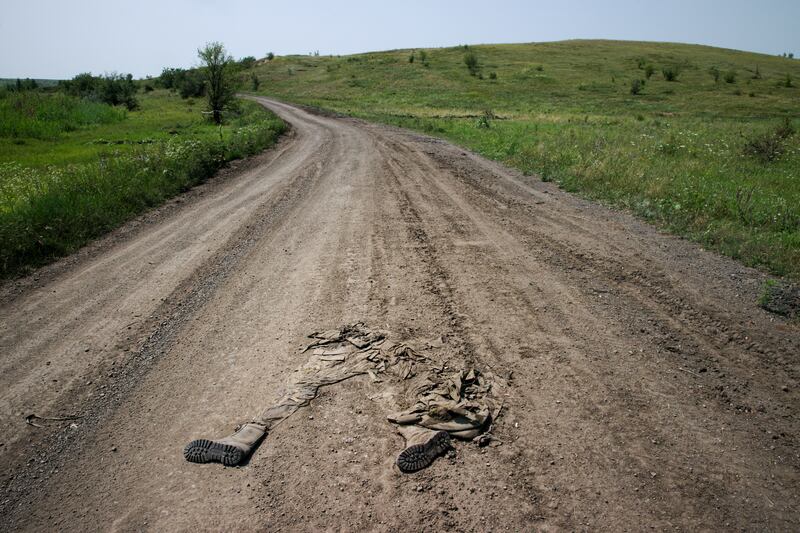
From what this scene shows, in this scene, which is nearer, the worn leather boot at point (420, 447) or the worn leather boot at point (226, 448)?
the worn leather boot at point (420, 447)

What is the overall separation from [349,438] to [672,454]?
229 centimetres

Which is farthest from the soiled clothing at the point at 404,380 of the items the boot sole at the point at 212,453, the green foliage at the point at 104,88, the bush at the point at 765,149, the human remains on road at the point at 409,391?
the green foliage at the point at 104,88

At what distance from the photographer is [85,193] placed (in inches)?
405

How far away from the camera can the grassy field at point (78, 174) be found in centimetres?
814

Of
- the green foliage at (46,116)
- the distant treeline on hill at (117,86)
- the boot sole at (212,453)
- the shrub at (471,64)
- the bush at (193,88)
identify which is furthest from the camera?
the shrub at (471,64)

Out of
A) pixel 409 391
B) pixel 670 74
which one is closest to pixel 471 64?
pixel 670 74

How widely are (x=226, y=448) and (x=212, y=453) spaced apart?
104mm

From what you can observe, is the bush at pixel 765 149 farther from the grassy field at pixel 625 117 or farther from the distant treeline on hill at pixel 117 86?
the distant treeline on hill at pixel 117 86

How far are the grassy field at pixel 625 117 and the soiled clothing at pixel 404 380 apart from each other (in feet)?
17.5

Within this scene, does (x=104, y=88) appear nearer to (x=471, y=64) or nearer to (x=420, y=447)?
(x=471, y=64)

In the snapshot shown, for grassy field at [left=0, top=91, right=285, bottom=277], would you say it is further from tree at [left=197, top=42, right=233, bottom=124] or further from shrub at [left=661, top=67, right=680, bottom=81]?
shrub at [left=661, top=67, right=680, bottom=81]

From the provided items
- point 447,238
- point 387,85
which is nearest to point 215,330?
point 447,238

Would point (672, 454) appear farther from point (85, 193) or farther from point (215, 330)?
point (85, 193)

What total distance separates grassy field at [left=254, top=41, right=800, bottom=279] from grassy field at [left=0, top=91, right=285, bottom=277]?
9801 millimetres
